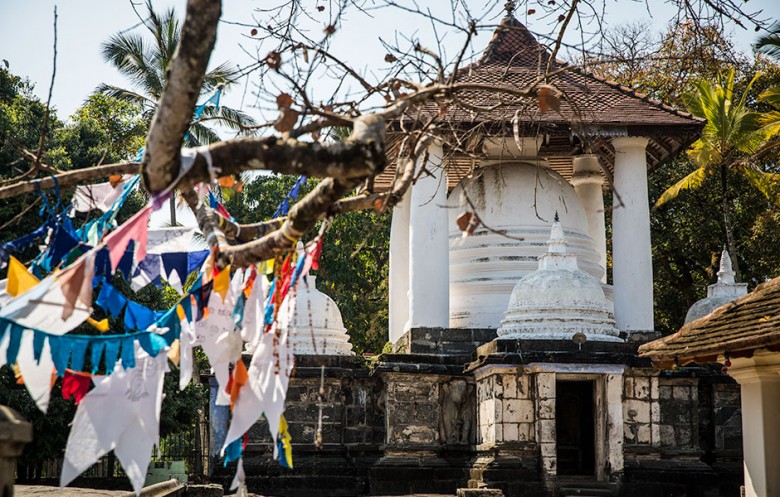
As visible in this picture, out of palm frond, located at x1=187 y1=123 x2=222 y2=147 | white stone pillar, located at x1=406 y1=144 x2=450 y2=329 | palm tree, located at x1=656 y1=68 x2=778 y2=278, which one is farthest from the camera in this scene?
palm frond, located at x1=187 y1=123 x2=222 y2=147

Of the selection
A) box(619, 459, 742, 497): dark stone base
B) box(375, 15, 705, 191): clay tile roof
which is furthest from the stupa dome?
box(619, 459, 742, 497): dark stone base

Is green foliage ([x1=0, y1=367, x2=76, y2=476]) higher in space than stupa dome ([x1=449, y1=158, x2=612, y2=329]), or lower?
lower

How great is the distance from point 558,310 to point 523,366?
111 cm

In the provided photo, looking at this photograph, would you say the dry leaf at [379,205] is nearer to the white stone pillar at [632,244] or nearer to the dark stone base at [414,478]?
the dark stone base at [414,478]

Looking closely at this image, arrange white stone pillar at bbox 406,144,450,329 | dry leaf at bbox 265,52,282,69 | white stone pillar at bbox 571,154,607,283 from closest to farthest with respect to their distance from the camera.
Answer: dry leaf at bbox 265,52,282,69, white stone pillar at bbox 406,144,450,329, white stone pillar at bbox 571,154,607,283

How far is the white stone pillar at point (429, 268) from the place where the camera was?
51.3 ft

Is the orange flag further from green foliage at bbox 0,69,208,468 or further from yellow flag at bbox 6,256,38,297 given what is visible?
green foliage at bbox 0,69,208,468

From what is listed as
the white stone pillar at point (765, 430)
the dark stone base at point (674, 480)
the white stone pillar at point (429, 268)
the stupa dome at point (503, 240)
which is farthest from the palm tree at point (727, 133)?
the white stone pillar at point (765, 430)

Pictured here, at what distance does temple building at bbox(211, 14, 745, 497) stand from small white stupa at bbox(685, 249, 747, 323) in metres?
0.03

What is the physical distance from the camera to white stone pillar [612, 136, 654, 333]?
637 inches

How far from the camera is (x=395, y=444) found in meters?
14.4

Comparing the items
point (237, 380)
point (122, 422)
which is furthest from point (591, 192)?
point (122, 422)

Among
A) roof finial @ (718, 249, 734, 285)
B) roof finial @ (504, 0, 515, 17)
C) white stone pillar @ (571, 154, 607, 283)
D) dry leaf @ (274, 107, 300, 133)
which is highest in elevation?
white stone pillar @ (571, 154, 607, 283)

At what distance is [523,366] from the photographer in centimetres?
1300
